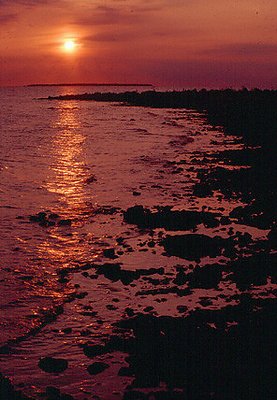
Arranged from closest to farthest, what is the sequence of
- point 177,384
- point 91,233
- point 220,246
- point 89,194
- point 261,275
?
point 177,384, point 261,275, point 220,246, point 91,233, point 89,194

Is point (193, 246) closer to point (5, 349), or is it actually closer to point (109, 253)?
point (109, 253)

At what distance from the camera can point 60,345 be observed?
7.25 metres

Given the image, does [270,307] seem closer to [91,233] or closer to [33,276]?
[33,276]

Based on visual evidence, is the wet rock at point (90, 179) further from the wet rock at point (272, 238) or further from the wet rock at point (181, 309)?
the wet rock at point (181, 309)

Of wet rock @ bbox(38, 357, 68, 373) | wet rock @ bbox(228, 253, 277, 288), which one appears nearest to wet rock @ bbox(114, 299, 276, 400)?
wet rock @ bbox(38, 357, 68, 373)

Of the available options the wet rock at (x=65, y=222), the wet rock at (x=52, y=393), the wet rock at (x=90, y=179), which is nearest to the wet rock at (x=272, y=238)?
the wet rock at (x=65, y=222)

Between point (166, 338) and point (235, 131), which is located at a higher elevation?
point (235, 131)

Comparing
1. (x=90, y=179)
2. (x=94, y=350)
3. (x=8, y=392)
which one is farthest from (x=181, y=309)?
(x=90, y=179)

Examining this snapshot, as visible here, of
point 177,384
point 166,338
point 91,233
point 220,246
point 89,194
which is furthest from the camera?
point 89,194

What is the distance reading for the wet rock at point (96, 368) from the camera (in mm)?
6516

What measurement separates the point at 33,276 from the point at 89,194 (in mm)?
8987

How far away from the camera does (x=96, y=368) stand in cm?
656

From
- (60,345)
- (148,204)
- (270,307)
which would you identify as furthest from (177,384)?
(148,204)

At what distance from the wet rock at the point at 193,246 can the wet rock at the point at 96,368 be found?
4.57 metres
